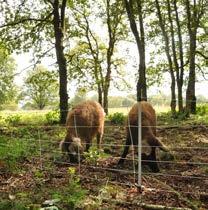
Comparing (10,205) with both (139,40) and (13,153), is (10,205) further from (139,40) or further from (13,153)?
(139,40)

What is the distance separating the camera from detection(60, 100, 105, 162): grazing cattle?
30.3 feet

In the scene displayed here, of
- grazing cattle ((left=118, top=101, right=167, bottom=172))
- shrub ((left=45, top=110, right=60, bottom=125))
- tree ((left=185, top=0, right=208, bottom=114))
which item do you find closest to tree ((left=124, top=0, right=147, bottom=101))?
tree ((left=185, top=0, right=208, bottom=114))

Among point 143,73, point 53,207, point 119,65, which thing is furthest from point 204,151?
point 119,65

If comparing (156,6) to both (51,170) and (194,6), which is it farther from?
(51,170)

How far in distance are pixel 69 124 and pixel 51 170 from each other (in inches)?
68.7

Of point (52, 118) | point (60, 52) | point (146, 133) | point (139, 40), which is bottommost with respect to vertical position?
point (52, 118)

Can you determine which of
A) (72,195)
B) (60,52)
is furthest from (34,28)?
(72,195)

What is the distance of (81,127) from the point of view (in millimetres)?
10094

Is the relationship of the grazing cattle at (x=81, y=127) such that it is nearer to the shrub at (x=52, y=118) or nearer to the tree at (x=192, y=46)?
the shrub at (x=52, y=118)

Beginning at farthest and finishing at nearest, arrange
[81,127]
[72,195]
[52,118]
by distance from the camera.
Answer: [52,118]
[81,127]
[72,195]

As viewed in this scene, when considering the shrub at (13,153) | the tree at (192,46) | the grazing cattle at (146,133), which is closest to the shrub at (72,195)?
the grazing cattle at (146,133)

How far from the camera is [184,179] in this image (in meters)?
7.61

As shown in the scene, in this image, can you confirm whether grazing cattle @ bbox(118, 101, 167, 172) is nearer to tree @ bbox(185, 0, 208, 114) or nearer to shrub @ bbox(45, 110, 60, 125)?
shrub @ bbox(45, 110, 60, 125)

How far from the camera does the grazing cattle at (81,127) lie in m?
9.23
